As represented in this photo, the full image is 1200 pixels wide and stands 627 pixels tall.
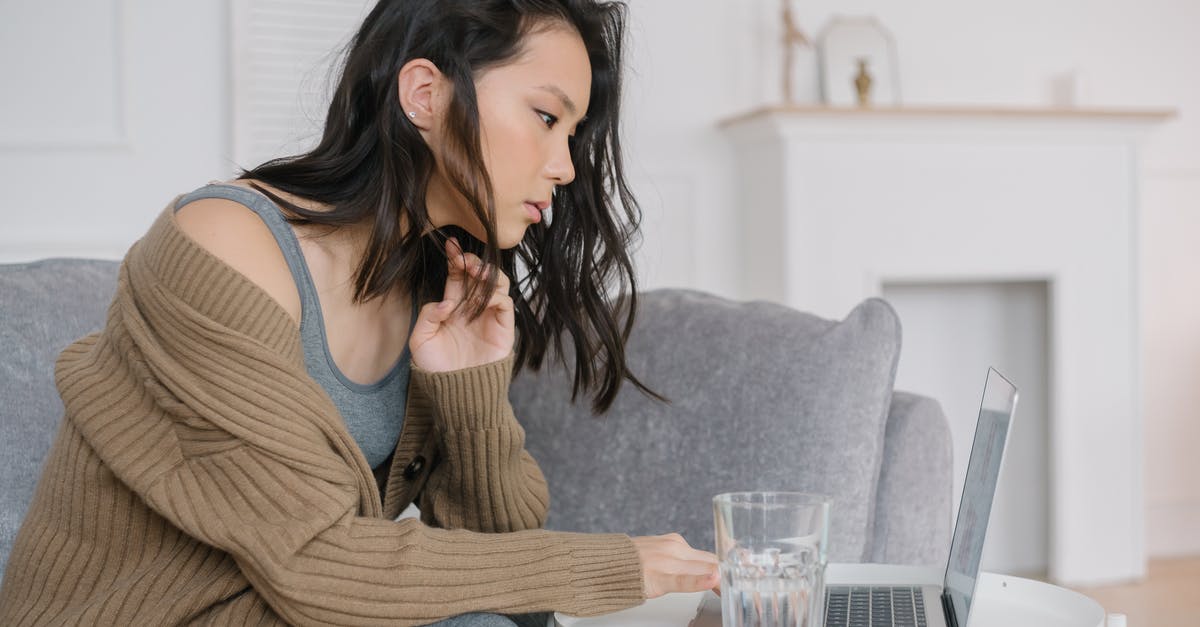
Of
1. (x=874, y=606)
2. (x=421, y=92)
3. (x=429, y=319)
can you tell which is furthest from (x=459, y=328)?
(x=874, y=606)

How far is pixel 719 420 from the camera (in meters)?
1.55

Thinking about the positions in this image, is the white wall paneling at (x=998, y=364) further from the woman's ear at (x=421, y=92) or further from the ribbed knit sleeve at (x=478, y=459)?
the woman's ear at (x=421, y=92)

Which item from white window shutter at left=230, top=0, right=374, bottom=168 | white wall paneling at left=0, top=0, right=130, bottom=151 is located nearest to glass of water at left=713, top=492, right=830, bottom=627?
white window shutter at left=230, top=0, right=374, bottom=168

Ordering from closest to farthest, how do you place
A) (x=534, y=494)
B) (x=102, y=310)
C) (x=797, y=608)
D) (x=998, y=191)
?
(x=797, y=608) → (x=534, y=494) → (x=102, y=310) → (x=998, y=191)

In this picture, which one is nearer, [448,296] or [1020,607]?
[1020,607]

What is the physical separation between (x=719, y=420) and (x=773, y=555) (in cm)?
70

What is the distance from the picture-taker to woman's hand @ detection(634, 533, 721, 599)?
1.04 meters

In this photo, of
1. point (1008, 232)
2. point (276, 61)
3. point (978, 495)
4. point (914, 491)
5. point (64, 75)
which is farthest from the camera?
point (1008, 232)

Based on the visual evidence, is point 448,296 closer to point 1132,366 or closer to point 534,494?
point 534,494

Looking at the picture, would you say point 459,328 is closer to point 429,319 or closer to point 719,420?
point 429,319

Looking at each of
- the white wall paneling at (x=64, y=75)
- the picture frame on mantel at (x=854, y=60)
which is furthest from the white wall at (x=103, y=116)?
the picture frame on mantel at (x=854, y=60)

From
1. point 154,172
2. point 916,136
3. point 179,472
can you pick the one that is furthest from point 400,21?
point 916,136

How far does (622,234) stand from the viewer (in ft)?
5.08

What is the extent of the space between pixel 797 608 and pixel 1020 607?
28 cm
